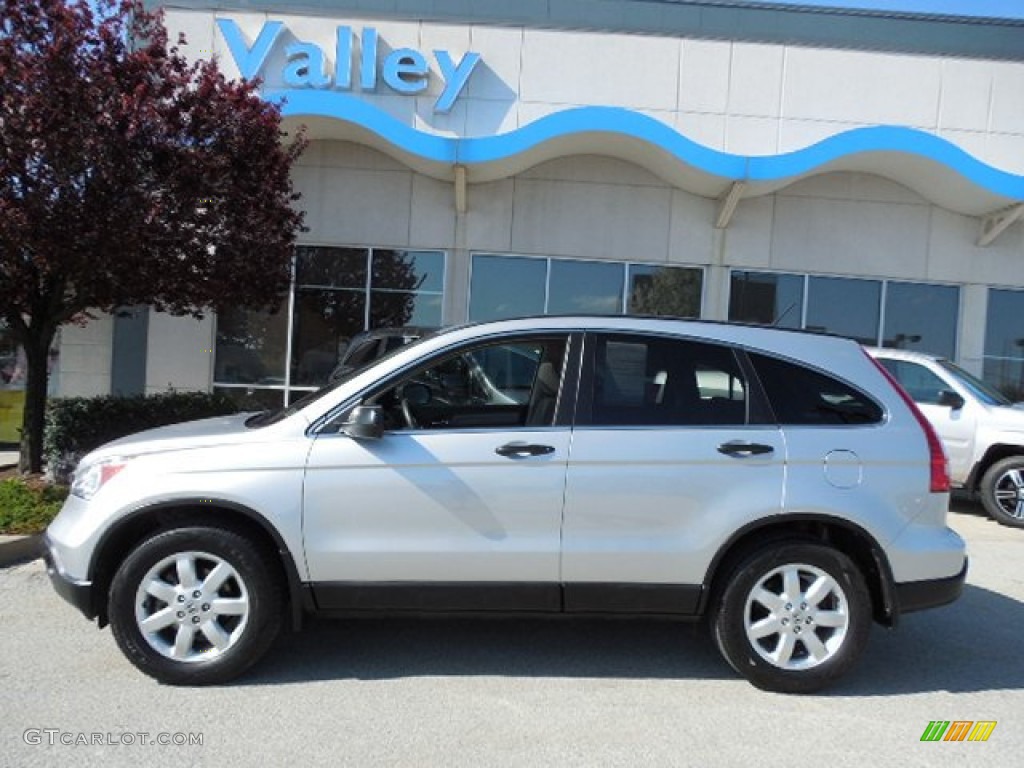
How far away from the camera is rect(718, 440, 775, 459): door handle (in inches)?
157

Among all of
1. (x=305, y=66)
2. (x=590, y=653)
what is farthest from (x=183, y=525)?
(x=305, y=66)

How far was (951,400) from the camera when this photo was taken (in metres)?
8.55

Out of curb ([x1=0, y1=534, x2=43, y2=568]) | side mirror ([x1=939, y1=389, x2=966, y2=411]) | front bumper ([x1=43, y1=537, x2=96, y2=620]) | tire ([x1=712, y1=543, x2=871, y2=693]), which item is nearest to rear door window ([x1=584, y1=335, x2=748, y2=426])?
tire ([x1=712, y1=543, x2=871, y2=693])

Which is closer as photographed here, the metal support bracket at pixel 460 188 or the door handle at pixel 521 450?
the door handle at pixel 521 450

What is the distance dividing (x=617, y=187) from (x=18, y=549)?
1018cm

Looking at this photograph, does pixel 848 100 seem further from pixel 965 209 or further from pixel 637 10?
pixel 637 10

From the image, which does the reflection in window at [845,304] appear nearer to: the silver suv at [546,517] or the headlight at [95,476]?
the silver suv at [546,517]

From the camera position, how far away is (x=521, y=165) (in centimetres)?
1284

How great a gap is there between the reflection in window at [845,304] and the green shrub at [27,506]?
11495mm


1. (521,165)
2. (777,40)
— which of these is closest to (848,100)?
(777,40)

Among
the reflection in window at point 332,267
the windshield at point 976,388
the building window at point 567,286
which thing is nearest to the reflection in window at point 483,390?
the windshield at point 976,388

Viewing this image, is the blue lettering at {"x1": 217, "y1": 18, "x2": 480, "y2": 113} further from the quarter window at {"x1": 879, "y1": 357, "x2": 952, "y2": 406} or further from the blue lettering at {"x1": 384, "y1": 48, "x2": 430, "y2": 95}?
the quarter window at {"x1": 879, "y1": 357, "x2": 952, "y2": 406}

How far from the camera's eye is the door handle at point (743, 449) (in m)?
3.98

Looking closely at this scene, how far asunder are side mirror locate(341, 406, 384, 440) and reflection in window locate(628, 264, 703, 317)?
10.3m
